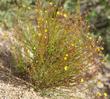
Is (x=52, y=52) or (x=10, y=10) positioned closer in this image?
(x=52, y=52)

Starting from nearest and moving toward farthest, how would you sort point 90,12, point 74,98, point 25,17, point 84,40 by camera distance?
point 74,98 < point 84,40 < point 25,17 < point 90,12

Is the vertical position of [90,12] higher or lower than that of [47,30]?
higher

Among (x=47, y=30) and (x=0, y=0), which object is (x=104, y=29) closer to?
(x=0, y=0)

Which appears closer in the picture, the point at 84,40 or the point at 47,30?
the point at 47,30

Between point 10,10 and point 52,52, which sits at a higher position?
point 10,10

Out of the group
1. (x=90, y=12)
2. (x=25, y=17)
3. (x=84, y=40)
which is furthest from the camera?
(x=90, y=12)

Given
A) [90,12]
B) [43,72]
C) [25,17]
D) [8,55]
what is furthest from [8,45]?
[90,12]

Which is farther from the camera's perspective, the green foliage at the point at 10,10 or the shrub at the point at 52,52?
the green foliage at the point at 10,10

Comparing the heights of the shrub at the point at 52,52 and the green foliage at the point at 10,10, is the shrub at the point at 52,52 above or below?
below
